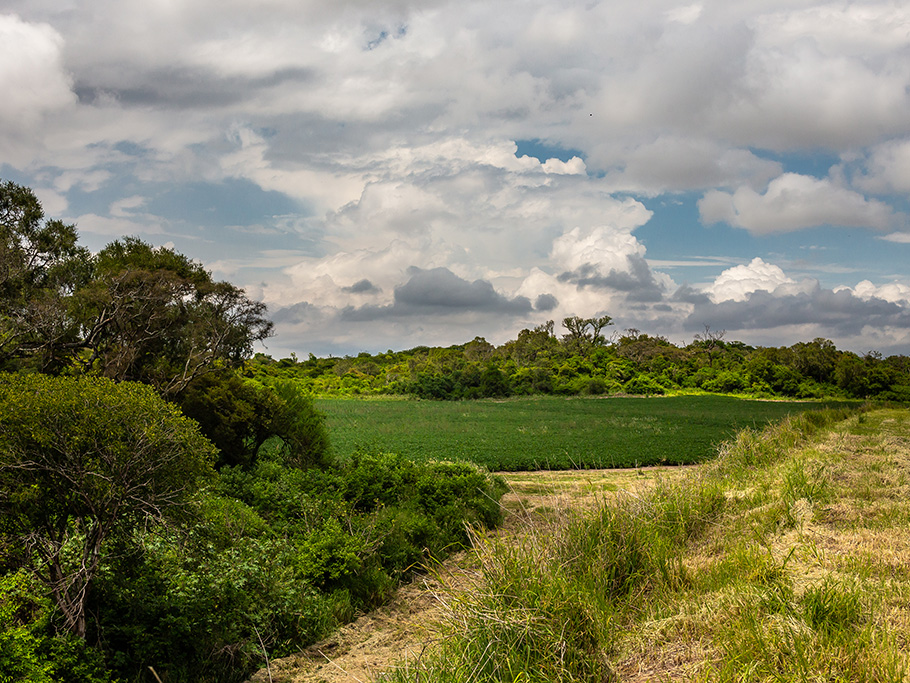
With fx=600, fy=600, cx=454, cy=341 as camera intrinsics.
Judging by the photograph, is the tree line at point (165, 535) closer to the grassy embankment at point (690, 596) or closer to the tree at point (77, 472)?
the tree at point (77, 472)

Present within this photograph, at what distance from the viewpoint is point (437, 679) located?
453cm

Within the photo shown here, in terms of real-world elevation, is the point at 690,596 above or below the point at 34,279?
below

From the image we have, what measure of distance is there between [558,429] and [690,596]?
31.3 m

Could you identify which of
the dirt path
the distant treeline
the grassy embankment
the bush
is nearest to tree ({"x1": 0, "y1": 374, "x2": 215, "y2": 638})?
the dirt path

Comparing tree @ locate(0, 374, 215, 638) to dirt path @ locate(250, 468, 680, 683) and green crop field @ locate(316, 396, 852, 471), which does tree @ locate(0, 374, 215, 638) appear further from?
green crop field @ locate(316, 396, 852, 471)

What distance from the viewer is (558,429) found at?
37031 millimetres

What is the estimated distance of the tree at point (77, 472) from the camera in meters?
7.11

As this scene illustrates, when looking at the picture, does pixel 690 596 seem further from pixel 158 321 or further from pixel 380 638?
pixel 158 321

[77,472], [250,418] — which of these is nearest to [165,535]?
[77,472]

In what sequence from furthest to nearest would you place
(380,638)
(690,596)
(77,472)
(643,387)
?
(643,387) → (380,638) → (77,472) → (690,596)

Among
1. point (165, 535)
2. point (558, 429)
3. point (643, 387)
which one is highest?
point (165, 535)

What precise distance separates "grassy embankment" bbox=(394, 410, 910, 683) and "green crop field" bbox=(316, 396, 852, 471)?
17.6 feet

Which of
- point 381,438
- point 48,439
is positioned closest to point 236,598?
point 48,439

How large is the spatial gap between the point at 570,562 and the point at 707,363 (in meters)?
79.5
